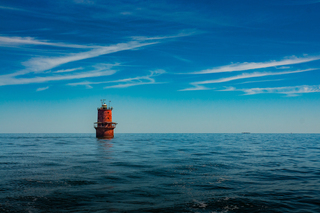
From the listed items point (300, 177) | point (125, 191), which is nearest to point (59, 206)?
point (125, 191)

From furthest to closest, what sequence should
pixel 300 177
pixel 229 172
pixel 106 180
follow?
pixel 229 172
pixel 300 177
pixel 106 180

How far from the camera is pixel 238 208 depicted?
10.3 meters

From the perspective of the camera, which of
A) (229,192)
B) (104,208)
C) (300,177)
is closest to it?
(104,208)

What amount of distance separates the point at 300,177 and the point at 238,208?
10.3 metres

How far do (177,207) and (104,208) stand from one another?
341cm

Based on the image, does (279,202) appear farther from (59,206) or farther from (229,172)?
(59,206)

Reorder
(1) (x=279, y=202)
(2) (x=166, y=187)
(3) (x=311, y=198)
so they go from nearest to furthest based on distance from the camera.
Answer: (1) (x=279, y=202) → (3) (x=311, y=198) → (2) (x=166, y=187)

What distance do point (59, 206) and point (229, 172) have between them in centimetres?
→ 1401

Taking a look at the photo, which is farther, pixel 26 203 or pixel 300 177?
pixel 300 177

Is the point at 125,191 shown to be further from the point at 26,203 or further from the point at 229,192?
the point at 229,192

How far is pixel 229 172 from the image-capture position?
760 inches

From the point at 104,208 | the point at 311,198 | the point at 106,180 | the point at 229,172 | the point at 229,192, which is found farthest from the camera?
the point at 229,172

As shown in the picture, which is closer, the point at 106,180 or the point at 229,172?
the point at 106,180

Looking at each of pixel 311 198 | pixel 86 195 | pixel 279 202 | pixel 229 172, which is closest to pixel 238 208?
pixel 279 202
